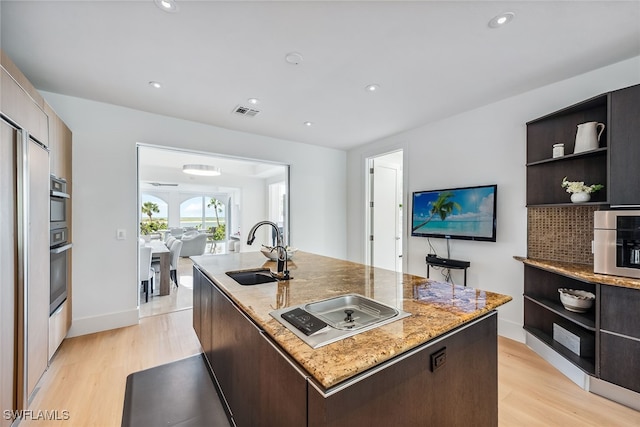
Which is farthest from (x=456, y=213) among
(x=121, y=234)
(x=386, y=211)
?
(x=121, y=234)

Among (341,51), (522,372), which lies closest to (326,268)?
(341,51)

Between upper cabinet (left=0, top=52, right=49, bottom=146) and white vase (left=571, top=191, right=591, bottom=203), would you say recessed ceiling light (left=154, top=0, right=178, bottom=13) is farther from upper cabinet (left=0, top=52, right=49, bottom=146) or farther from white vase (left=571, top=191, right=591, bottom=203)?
white vase (left=571, top=191, right=591, bottom=203)

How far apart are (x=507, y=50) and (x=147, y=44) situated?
2.63 metres

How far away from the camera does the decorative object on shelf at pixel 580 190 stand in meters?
2.08

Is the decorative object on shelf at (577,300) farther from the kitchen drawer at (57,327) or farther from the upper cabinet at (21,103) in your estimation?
the kitchen drawer at (57,327)

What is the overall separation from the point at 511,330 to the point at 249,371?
9.26ft

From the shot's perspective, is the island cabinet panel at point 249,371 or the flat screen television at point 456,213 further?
the flat screen television at point 456,213

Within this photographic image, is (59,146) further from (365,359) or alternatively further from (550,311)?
(550,311)

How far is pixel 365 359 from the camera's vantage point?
2.63ft

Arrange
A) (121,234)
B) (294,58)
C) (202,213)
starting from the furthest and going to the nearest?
(202,213) < (121,234) < (294,58)

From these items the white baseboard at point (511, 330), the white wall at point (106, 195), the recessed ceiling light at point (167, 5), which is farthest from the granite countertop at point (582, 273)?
the white wall at point (106, 195)

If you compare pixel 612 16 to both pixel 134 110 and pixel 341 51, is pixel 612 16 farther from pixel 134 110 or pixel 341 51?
pixel 134 110

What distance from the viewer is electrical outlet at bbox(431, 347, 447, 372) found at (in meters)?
1.02

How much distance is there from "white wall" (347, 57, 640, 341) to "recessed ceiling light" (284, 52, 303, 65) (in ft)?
7.12
